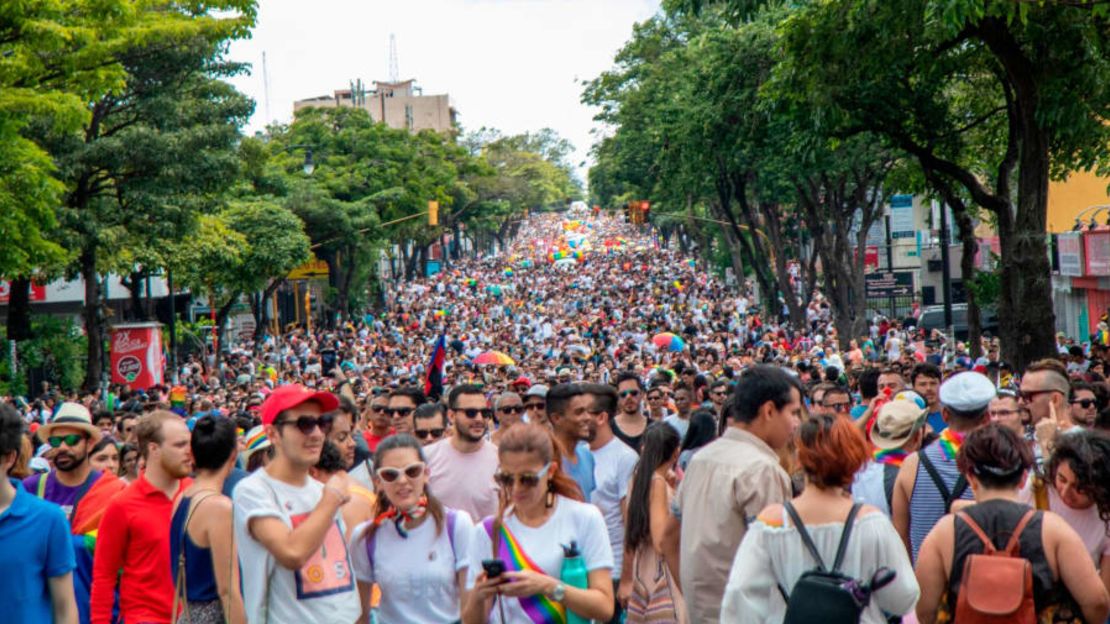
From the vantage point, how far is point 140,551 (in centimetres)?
615

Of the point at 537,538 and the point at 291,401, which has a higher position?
the point at 291,401

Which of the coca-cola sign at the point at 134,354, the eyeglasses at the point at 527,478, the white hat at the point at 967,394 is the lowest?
the coca-cola sign at the point at 134,354

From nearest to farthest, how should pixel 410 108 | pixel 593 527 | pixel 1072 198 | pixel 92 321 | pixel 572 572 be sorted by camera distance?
1. pixel 572 572
2. pixel 593 527
3. pixel 92 321
4. pixel 1072 198
5. pixel 410 108

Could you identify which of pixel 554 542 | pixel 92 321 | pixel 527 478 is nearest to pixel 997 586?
pixel 554 542

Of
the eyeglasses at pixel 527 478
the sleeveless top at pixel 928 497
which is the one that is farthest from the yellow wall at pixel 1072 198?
the eyeglasses at pixel 527 478

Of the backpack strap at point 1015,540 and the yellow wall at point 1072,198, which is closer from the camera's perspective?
the backpack strap at point 1015,540

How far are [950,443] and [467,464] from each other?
8.93 feet

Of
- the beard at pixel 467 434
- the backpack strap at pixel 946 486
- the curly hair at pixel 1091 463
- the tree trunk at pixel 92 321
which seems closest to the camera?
the curly hair at pixel 1091 463

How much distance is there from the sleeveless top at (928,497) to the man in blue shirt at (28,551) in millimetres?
3470

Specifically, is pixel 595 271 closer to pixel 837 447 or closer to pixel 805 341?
pixel 805 341

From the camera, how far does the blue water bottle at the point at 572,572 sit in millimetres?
5328

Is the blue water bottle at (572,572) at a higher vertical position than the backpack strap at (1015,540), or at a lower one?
lower

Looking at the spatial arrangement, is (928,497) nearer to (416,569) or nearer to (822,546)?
(822,546)

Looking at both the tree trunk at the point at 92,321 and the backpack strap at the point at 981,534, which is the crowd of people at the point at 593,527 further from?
the tree trunk at the point at 92,321
